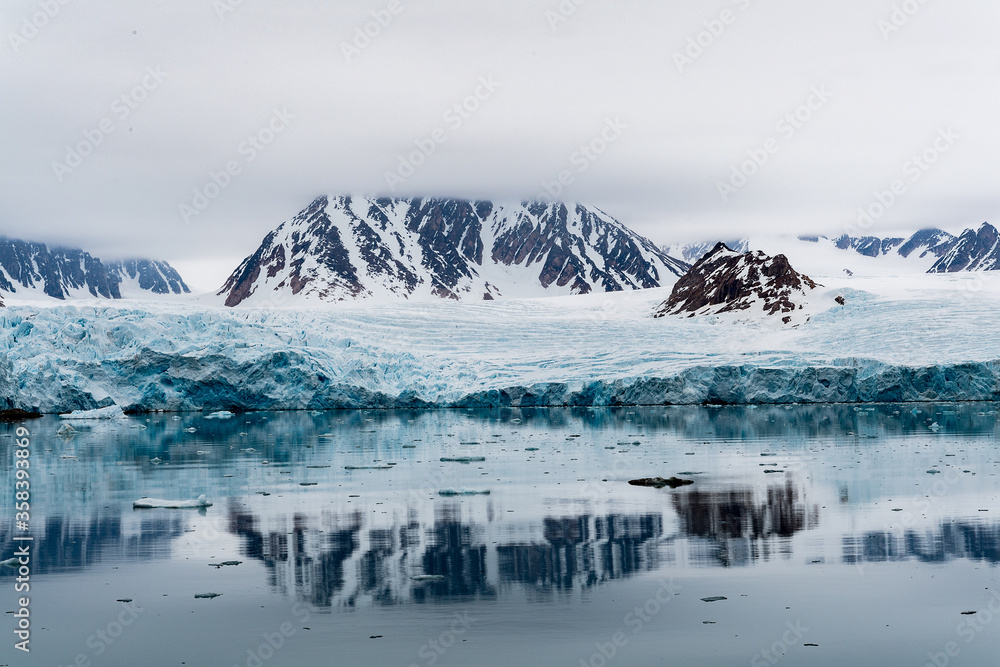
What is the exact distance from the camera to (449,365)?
144 feet

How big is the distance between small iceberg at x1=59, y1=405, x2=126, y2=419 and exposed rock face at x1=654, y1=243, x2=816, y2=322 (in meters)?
34.5

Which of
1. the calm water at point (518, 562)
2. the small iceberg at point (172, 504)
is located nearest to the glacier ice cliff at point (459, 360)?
the calm water at point (518, 562)

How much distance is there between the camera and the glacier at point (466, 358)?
3741 centimetres

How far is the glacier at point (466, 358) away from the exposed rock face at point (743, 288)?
293 inches

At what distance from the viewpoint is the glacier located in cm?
3741

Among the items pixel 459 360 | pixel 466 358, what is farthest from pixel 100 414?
pixel 466 358

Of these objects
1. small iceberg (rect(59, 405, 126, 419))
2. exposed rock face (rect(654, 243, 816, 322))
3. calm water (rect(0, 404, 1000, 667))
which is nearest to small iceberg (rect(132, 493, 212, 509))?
calm water (rect(0, 404, 1000, 667))

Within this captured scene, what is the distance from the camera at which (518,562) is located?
8766 mm

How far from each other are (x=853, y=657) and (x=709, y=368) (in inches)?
1413

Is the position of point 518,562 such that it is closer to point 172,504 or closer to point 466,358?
point 172,504

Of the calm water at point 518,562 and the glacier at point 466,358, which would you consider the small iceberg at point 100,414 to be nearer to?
the glacier at point 466,358

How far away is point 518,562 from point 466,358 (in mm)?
36469

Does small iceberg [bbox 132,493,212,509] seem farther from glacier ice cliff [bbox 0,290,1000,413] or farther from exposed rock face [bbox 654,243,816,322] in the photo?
exposed rock face [bbox 654,243,816,322]

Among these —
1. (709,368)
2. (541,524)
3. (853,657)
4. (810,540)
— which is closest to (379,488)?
(541,524)
